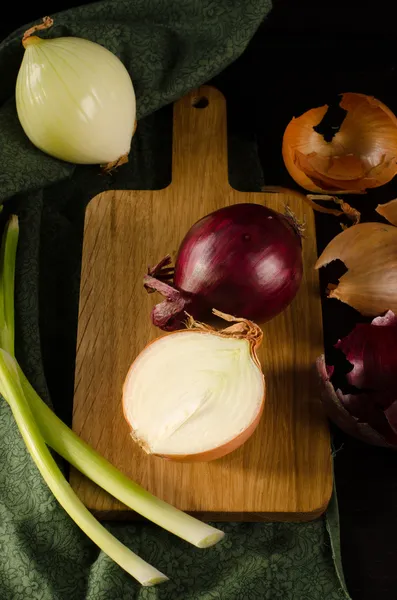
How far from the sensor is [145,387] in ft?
3.41

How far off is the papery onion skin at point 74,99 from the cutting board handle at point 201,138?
135mm

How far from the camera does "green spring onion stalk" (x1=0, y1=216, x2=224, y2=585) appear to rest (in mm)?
1008

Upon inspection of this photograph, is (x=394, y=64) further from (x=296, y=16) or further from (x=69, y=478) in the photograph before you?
(x=69, y=478)

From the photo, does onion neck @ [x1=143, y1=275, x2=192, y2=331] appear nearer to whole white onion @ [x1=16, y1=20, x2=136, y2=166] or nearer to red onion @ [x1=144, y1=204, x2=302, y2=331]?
red onion @ [x1=144, y1=204, x2=302, y2=331]

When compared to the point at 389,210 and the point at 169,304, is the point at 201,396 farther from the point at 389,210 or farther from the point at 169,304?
the point at 389,210

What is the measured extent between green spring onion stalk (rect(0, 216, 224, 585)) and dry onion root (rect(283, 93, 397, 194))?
52 cm

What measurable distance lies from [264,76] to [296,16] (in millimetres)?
118

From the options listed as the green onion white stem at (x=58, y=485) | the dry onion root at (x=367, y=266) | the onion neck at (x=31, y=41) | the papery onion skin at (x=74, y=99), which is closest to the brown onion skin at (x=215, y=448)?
the green onion white stem at (x=58, y=485)

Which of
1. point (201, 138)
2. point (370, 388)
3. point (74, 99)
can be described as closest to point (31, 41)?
point (74, 99)

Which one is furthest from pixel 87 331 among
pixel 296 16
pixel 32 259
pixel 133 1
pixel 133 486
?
→ pixel 296 16

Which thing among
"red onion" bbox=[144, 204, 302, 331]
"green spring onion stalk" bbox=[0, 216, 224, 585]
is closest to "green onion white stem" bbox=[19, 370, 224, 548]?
"green spring onion stalk" bbox=[0, 216, 224, 585]

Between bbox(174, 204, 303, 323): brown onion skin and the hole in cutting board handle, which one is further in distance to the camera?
the hole in cutting board handle

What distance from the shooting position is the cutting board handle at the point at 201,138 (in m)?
1.30

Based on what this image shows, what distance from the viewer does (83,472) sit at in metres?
1.06
